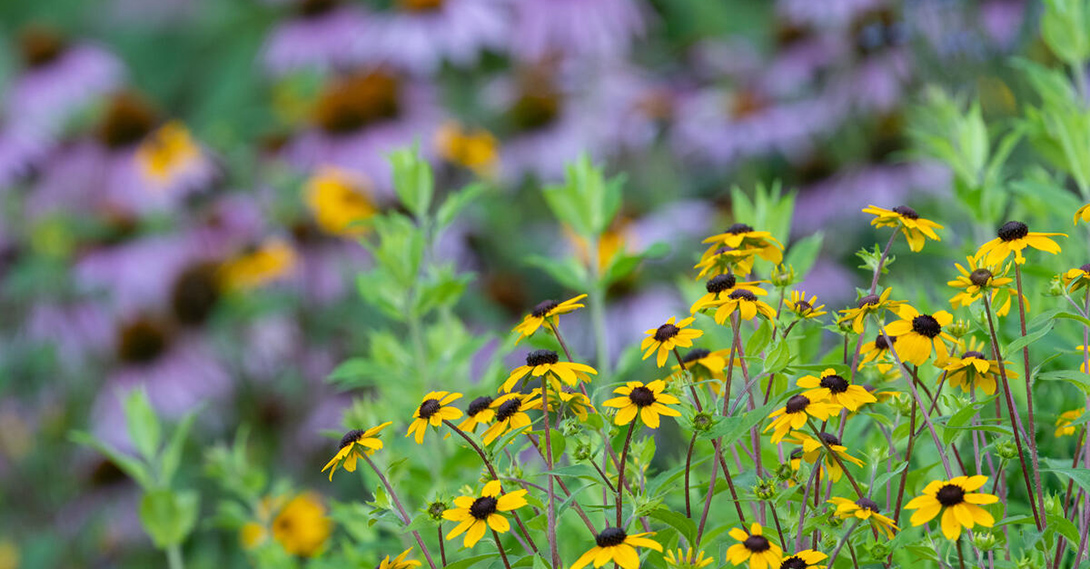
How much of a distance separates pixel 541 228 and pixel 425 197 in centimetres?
161

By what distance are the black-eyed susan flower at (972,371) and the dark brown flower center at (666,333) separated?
0.39ft

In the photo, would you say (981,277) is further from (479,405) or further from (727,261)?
(479,405)

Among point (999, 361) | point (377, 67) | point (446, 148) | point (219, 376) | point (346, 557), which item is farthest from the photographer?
point (377, 67)

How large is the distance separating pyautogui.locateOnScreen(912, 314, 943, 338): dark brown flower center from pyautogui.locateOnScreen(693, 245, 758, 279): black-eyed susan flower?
9 centimetres

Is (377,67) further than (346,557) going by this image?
Yes

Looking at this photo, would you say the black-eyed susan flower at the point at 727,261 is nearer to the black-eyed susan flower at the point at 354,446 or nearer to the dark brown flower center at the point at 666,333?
the dark brown flower center at the point at 666,333

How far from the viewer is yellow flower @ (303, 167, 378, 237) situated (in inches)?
71.5

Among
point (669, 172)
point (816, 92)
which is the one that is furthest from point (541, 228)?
point (816, 92)

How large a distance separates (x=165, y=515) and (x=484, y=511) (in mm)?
449

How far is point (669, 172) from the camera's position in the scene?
2.44 m

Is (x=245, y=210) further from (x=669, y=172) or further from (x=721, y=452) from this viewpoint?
(x=721, y=452)

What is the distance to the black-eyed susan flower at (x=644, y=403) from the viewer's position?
458 millimetres

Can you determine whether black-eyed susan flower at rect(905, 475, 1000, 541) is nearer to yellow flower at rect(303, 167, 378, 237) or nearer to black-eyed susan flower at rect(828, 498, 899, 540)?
black-eyed susan flower at rect(828, 498, 899, 540)

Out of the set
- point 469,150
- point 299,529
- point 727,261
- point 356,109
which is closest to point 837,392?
point 727,261
